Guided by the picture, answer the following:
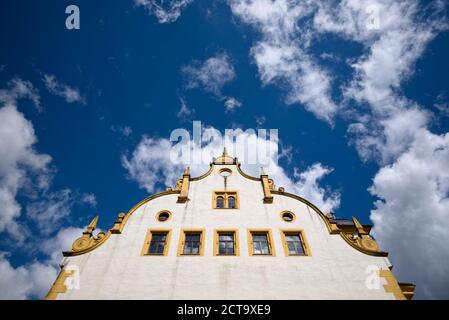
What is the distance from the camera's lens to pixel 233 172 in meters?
19.6

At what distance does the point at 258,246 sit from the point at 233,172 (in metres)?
6.28

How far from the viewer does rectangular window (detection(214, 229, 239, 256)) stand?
14188 millimetres

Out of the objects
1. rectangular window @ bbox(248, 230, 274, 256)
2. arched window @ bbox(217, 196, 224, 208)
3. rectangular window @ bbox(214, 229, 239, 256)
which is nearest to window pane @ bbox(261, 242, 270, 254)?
rectangular window @ bbox(248, 230, 274, 256)

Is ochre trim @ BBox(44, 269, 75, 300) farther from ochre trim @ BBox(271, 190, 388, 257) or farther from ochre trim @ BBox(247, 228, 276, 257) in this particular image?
ochre trim @ BBox(271, 190, 388, 257)

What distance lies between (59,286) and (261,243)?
992 cm

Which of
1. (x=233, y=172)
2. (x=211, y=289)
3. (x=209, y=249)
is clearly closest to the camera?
(x=211, y=289)

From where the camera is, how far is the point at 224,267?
13.3 m

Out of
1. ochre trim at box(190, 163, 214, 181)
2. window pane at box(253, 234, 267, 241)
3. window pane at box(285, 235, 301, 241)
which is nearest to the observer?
window pane at box(253, 234, 267, 241)

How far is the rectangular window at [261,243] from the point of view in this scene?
46.8ft

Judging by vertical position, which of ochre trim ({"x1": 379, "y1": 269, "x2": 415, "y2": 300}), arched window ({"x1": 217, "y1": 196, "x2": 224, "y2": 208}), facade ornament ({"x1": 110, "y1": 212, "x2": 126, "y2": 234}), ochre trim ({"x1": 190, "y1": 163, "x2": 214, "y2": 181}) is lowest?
ochre trim ({"x1": 379, "y1": 269, "x2": 415, "y2": 300})

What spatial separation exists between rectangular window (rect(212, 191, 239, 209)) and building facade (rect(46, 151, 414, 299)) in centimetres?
6
